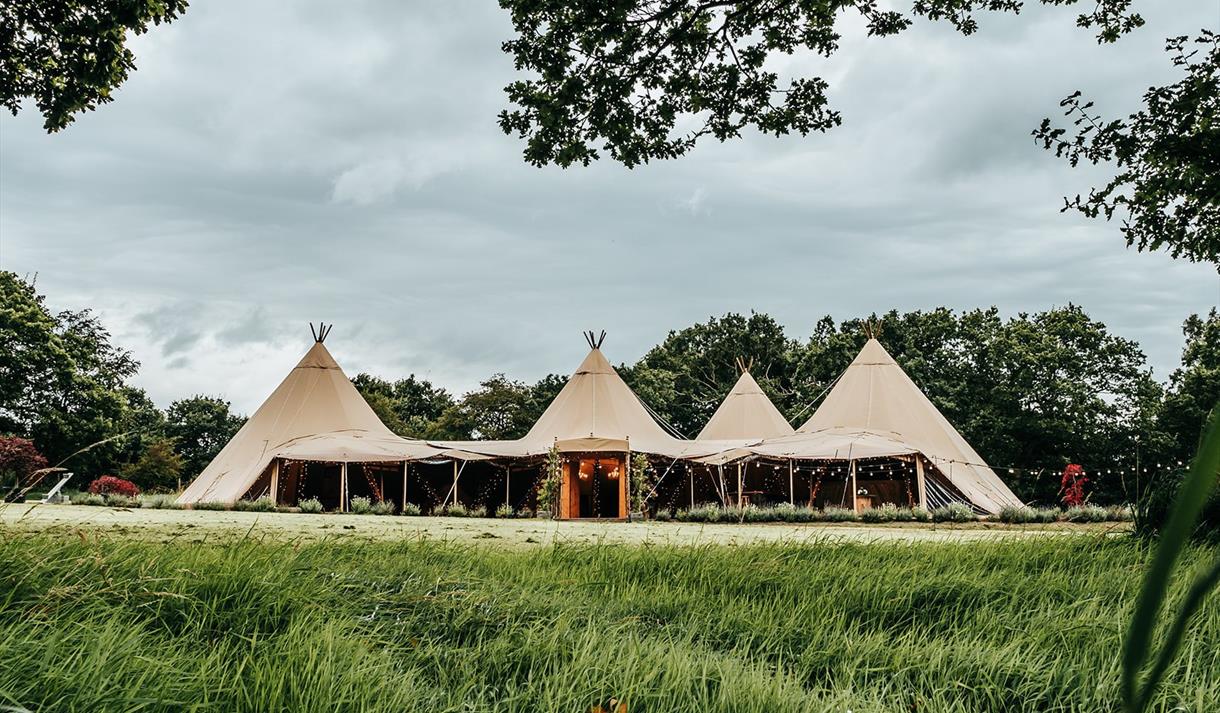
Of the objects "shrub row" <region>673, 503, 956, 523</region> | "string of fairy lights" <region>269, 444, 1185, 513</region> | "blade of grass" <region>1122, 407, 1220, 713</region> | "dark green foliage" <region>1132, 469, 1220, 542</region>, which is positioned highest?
"blade of grass" <region>1122, 407, 1220, 713</region>

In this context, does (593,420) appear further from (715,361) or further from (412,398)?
(412,398)

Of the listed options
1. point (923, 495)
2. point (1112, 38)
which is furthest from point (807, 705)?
point (923, 495)

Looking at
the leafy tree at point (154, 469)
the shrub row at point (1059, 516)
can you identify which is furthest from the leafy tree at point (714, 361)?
the shrub row at point (1059, 516)

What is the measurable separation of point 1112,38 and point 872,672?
6678mm

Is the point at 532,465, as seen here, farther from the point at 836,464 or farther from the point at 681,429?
the point at 681,429

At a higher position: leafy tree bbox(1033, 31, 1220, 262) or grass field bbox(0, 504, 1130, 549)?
leafy tree bbox(1033, 31, 1220, 262)

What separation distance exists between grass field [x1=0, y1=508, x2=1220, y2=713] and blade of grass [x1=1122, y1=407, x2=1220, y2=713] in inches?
96.4

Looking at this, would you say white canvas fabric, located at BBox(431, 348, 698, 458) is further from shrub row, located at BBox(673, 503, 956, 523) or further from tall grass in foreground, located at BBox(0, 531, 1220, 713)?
tall grass in foreground, located at BBox(0, 531, 1220, 713)

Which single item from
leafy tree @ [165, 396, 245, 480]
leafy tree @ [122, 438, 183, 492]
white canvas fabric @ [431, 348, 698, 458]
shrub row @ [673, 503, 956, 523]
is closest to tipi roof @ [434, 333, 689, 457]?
white canvas fabric @ [431, 348, 698, 458]

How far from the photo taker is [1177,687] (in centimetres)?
300

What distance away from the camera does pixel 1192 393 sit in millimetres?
25047

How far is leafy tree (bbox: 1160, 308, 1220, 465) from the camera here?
24531 mm

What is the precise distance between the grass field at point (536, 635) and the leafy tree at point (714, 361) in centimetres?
3037

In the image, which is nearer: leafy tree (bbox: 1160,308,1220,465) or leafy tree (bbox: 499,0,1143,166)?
leafy tree (bbox: 499,0,1143,166)
